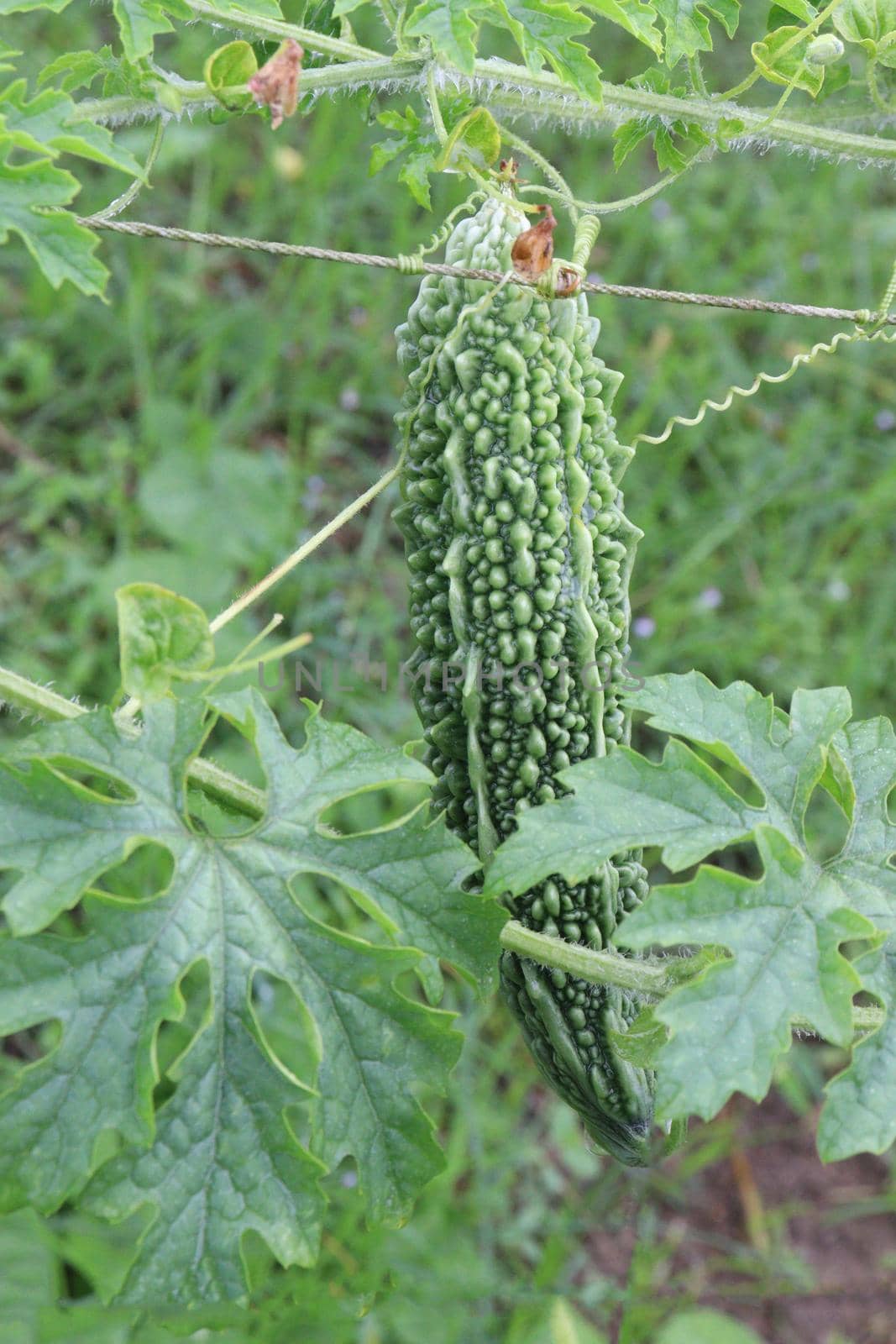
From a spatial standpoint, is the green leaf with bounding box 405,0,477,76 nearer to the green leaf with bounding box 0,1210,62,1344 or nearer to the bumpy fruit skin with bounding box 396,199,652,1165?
the bumpy fruit skin with bounding box 396,199,652,1165

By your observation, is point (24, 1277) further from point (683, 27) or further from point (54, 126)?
point (683, 27)

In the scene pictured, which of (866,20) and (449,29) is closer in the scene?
(449,29)

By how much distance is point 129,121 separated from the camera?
6.43ft

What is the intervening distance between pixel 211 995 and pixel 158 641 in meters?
0.40

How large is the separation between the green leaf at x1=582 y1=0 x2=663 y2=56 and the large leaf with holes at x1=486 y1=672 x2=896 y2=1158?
32.8 inches

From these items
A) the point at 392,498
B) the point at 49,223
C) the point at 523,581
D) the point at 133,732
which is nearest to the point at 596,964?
the point at 523,581

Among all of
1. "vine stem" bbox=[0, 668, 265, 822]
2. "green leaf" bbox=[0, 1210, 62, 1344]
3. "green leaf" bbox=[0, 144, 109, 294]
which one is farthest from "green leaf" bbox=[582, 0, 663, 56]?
"green leaf" bbox=[0, 1210, 62, 1344]

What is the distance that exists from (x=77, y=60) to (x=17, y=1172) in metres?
1.41

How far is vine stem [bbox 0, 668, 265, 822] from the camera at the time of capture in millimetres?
1619

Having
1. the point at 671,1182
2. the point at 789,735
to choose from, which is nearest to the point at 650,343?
the point at 671,1182

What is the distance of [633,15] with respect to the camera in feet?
5.79

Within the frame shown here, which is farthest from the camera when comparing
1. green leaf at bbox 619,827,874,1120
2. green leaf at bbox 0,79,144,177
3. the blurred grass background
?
the blurred grass background

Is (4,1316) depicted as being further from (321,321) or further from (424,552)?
(321,321)

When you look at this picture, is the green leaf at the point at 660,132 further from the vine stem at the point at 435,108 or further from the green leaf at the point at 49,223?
the green leaf at the point at 49,223
